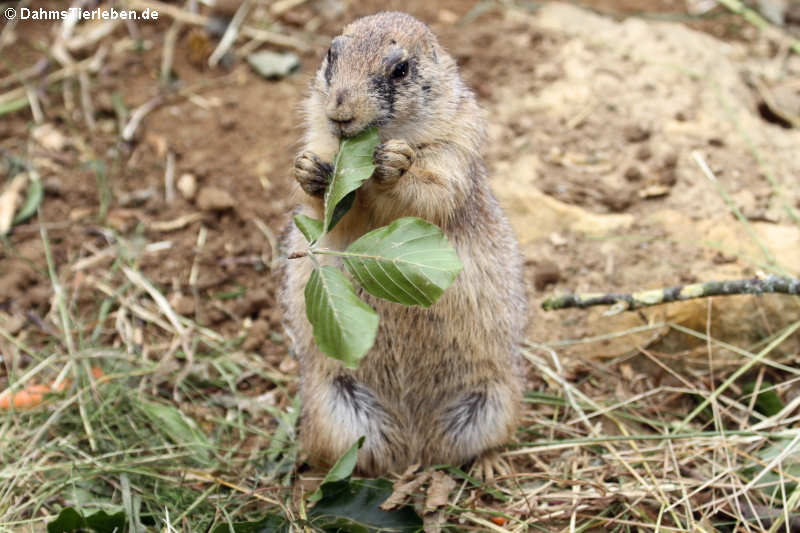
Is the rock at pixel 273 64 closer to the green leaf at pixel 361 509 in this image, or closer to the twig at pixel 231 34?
the twig at pixel 231 34

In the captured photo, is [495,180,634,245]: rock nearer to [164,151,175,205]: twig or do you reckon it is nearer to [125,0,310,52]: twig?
[164,151,175,205]: twig

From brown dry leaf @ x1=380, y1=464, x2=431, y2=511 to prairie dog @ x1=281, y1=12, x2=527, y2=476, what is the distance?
0.56ft

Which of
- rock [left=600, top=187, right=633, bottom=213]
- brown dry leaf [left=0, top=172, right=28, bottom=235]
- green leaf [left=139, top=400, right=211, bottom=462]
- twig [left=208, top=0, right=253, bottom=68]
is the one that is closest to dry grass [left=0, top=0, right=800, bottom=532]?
green leaf [left=139, top=400, right=211, bottom=462]

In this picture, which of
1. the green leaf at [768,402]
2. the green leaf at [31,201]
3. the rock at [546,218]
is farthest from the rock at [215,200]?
the green leaf at [768,402]

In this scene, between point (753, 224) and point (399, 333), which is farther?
point (753, 224)

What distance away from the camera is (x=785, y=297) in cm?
503

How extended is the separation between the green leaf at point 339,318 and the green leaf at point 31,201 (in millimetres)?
3856

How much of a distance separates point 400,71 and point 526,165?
8.62 feet

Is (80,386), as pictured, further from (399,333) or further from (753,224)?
(753,224)

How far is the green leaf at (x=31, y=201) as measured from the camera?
20.4ft

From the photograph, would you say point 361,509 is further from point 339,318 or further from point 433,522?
point 339,318

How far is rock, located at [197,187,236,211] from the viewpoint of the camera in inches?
246

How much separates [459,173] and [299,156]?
788 millimetres

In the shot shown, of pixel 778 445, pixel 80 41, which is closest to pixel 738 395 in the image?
pixel 778 445
